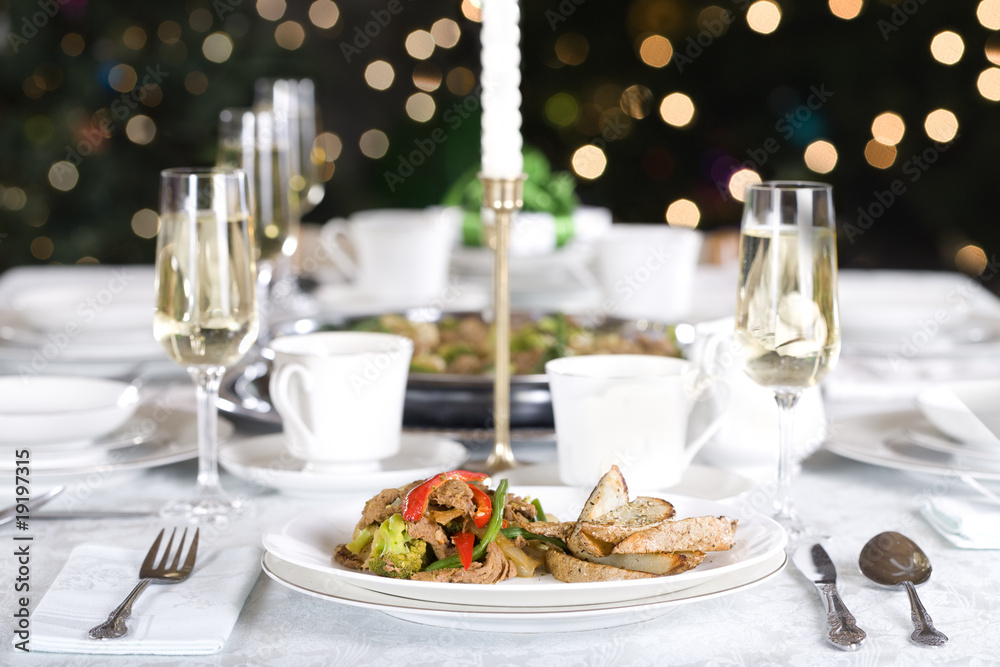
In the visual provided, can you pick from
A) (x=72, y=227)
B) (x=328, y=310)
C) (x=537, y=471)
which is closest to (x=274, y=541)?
(x=537, y=471)

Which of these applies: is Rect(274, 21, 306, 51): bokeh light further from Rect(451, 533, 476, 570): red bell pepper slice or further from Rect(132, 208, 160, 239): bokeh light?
Rect(451, 533, 476, 570): red bell pepper slice

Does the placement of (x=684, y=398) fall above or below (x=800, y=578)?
above

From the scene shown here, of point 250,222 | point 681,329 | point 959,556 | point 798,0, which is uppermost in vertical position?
point 798,0

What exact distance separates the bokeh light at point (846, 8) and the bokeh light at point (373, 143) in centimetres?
200

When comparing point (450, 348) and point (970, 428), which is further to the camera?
point (450, 348)

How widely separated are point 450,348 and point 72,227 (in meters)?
3.17

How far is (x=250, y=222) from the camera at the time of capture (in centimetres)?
109

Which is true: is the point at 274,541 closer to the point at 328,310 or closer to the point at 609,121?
the point at 328,310

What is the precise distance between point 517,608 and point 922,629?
292mm

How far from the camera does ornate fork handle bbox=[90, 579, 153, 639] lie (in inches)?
29.2

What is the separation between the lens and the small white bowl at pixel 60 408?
110cm

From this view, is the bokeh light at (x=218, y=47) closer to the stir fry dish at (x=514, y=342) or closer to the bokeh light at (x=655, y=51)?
the bokeh light at (x=655, y=51)

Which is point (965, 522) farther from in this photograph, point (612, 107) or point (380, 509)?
point (612, 107)

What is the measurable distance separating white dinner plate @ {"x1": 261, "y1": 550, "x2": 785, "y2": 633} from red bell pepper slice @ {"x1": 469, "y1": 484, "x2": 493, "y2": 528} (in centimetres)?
8
